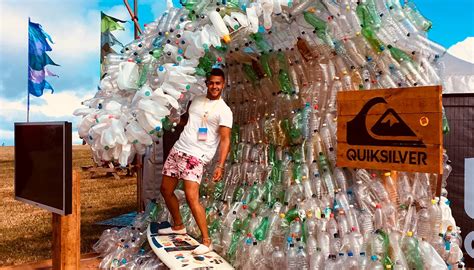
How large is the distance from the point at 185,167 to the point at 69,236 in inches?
48.1

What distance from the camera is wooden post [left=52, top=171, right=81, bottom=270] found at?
12.1 ft

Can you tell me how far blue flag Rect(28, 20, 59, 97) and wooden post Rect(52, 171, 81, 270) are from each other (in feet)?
35.3

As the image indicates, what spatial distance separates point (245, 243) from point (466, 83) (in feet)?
12.4

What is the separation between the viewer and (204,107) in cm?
458

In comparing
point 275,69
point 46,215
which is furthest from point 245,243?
point 46,215

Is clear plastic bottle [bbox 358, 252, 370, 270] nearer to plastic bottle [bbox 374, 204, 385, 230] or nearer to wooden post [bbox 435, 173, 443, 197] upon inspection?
plastic bottle [bbox 374, 204, 385, 230]

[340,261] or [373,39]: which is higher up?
[373,39]

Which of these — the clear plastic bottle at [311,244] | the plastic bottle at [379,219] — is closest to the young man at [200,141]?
the clear plastic bottle at [311,244]

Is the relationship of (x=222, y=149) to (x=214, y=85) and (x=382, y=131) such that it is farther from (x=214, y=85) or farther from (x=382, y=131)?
(x=382, y=131)

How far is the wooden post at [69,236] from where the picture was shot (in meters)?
3.67

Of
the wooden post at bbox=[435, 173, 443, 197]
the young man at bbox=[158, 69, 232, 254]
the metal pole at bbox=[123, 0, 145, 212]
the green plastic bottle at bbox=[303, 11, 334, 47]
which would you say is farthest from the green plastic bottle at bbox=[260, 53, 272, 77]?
the metal pole at bbox=[123, 0, 145, 212]

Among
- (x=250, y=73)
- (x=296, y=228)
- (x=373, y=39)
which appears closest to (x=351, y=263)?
(x=296, y=228)

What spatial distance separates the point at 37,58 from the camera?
13.5 m

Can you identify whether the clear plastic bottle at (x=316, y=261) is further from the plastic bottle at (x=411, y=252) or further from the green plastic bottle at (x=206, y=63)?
the green plastic bottle at (x=206, y=63)
